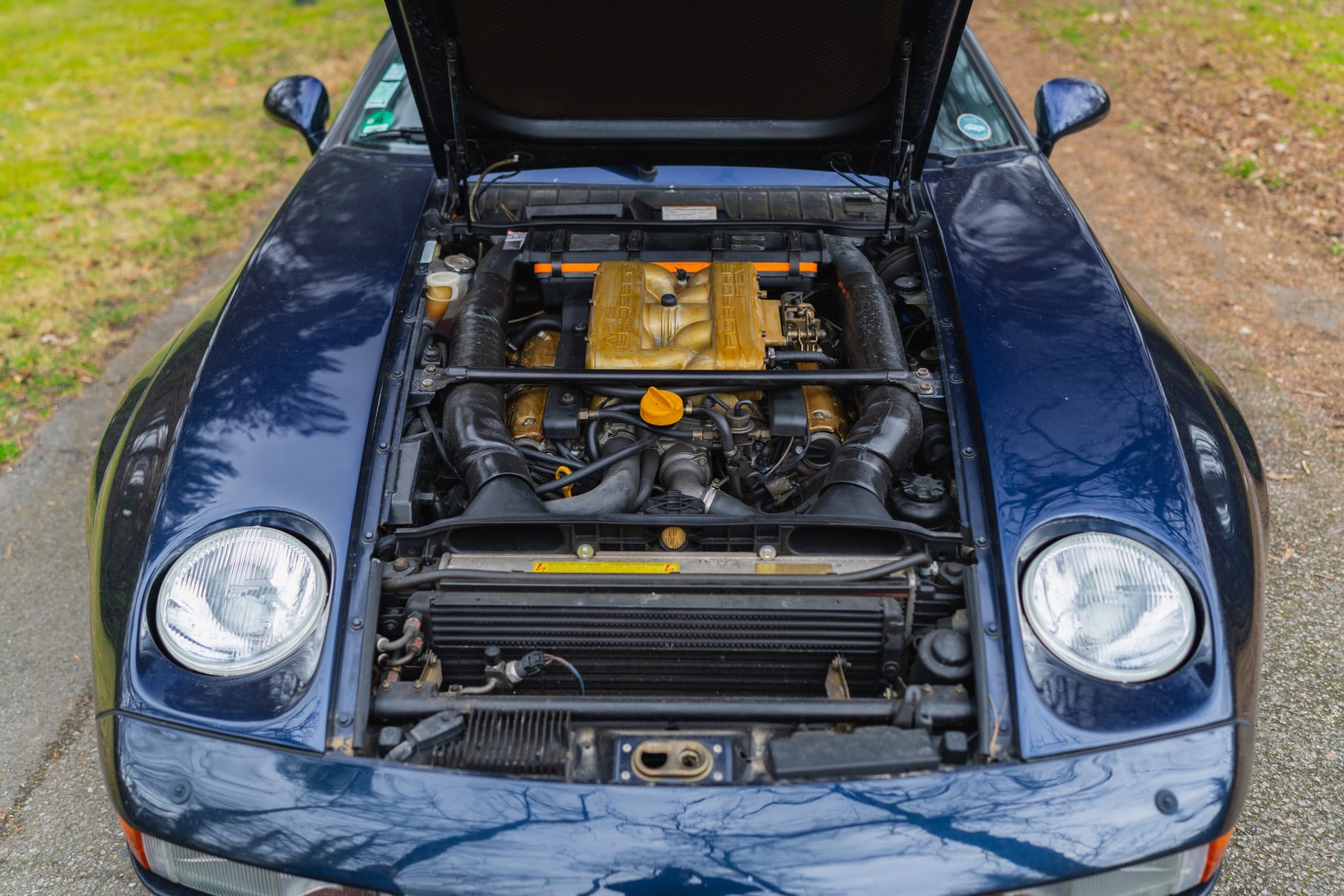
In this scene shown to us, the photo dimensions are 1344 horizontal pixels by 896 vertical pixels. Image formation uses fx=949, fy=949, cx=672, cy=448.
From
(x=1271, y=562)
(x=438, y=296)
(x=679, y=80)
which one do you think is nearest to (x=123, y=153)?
(x=438, y=296)

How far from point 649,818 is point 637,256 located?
1549 mm

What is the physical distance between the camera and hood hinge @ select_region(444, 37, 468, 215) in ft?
7.54

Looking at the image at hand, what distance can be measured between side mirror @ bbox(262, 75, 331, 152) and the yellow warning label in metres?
2.06

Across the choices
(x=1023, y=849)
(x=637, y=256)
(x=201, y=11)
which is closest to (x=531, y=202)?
(x=637, y=256)

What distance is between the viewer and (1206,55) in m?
6.47

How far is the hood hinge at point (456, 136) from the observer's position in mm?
2299

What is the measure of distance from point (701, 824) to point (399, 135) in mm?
2416

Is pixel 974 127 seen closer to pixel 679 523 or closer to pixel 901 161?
pixel 901 161

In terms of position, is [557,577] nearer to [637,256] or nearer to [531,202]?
[637,256]

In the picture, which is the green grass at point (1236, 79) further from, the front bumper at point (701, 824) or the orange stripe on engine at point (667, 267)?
the front bumper at point (701, 824)

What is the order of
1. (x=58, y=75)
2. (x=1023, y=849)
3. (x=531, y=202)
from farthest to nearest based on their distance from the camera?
(x=58, y=75) → (x=531, y=202) → (x=1023, y=849)

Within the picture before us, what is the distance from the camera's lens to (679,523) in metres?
1.92

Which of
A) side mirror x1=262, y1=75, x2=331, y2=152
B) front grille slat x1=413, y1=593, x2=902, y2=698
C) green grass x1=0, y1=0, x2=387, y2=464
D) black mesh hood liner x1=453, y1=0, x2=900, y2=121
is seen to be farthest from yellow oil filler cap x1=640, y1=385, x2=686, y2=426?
green grass x1=0, y1=0, x2=387, y2=464

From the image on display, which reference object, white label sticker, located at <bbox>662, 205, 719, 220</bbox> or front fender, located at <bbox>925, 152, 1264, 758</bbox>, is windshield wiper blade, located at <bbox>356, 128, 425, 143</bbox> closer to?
white label sticker, located at <bbox>662, 205, 719, 220</bbox>
